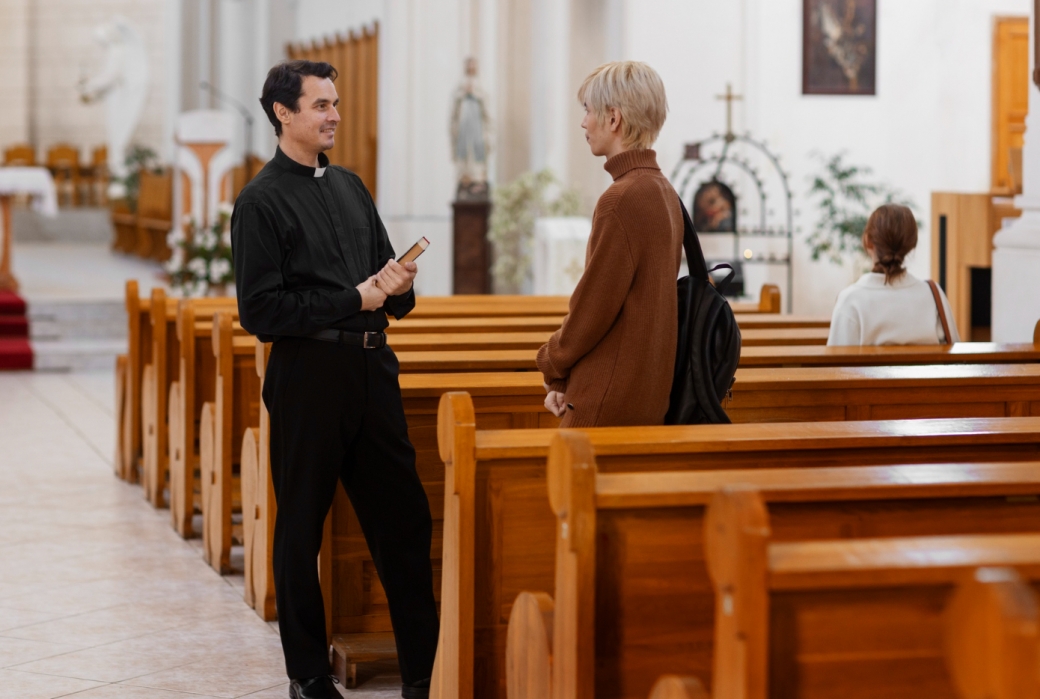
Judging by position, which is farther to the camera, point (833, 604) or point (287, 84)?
point (287, 84)

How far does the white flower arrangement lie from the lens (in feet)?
29.9

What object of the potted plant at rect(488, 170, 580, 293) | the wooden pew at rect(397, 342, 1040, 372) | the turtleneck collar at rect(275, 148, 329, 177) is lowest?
the wooden pew at rect(397, 342, 1040, 372)

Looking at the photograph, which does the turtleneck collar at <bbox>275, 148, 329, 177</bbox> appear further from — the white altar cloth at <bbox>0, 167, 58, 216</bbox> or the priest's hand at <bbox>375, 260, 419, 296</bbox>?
the white altar cloth at <bbox>0, 167, 58, 216</bbox>

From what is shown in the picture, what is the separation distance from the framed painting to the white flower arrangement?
4932 millimetres

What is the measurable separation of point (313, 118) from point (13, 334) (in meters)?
8.06

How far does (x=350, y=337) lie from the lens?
2906 mm

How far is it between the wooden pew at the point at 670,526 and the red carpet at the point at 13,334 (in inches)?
334

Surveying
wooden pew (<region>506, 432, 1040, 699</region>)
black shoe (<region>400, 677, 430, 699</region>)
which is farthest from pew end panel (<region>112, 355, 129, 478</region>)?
wooden pew (<region>506, 432, 1040, 699</region>)

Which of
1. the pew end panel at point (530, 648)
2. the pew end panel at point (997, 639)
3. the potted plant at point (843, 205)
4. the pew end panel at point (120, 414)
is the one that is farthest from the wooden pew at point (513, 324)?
the potted plant at point (843, 205)

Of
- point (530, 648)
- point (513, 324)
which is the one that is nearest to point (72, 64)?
point (513, 324)

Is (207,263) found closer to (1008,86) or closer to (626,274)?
(1008,86)

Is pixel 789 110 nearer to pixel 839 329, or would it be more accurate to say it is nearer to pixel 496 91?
pixel 496 91

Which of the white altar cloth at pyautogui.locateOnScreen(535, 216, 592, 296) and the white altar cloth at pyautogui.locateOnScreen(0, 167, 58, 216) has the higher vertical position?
the white altar cloth at pyautogui.locateOnScreen(0, 167, 58, 216)

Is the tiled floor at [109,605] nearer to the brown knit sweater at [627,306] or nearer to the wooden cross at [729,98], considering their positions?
the brown knit sweater at [627,306]
